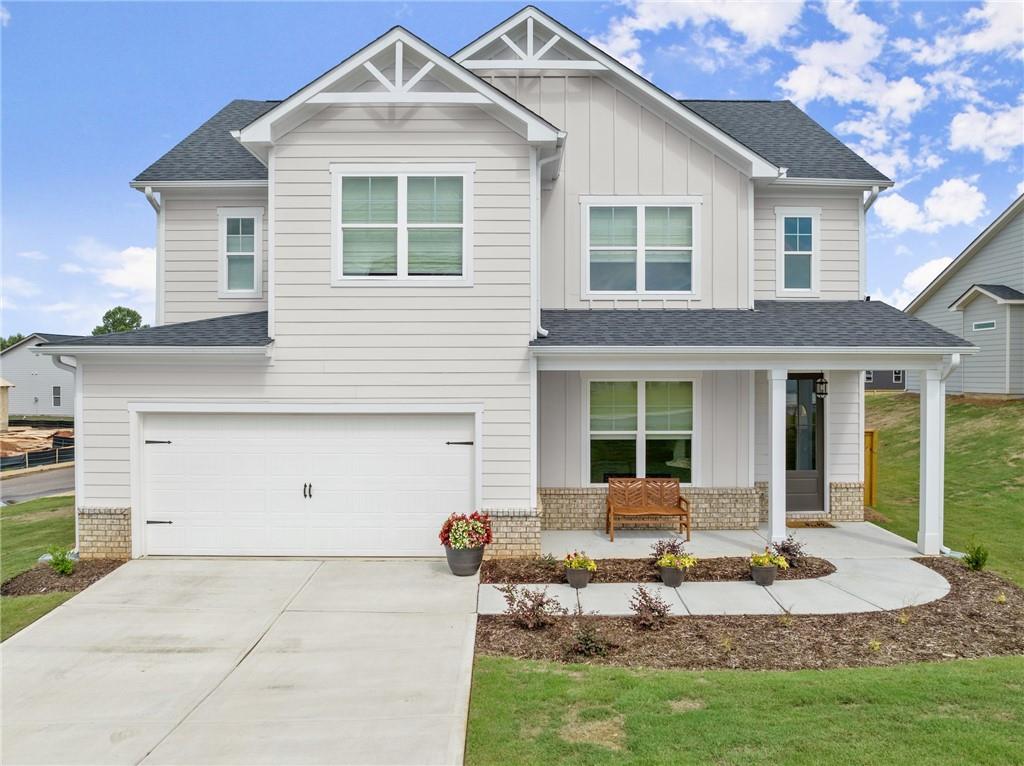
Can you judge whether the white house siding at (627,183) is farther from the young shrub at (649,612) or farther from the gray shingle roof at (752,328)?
the young shrub at (649,612)

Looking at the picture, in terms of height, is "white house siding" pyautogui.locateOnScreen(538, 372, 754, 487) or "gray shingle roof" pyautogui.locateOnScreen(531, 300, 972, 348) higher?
"gray shingle roof" pyautogui.locateOnScreen(531, 300, 972, 348)

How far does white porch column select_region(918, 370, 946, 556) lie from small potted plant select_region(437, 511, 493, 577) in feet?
21.8

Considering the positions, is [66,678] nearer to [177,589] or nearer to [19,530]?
[177,589]

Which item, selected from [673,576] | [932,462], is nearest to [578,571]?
[673,576]

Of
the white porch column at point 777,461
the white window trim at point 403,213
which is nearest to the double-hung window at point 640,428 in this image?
the white porch column at point 777,461

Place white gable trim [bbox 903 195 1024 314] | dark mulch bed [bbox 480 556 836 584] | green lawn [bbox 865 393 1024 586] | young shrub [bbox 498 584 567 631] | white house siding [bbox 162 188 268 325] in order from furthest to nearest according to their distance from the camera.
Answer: white gable trim [bbox 903 195 1024 314] < white house siding [bbox 162 188 268 325] < green lawn [bbox 865 393 1024 586] < dark mulch bed [bbox 480 556 836 584] < young shrub [bbox 498 584 567 631]

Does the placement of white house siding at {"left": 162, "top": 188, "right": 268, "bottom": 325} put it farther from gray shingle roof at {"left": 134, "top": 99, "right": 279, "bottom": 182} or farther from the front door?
the front door

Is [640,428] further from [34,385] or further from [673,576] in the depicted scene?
[34,385]

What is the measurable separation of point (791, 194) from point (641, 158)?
3080 mm

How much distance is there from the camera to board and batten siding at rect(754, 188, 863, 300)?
445 inches

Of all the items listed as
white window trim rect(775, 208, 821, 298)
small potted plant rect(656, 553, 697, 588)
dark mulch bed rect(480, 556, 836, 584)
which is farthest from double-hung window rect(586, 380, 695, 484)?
white window trim rect(775, 208, 821, 298)

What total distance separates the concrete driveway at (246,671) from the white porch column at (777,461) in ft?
15.7

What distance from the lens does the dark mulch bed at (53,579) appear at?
7789 millimetres

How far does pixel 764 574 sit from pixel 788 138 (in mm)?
9059
